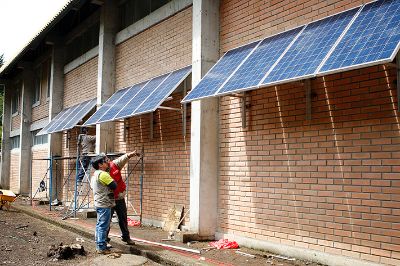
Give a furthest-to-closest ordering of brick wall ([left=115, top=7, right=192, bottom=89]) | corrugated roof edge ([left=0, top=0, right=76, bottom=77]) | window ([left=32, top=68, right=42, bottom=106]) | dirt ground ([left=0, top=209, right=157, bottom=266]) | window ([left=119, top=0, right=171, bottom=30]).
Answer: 1. window ([left=32, top=68, right=42, bottom=106])
2. corrugated roof edge ([left=0, top=0, right=76, bottom=77])
3. window ([left=119, top=0, right=171, bottom=30])
4. brick wall ([left=115, top=7, right=192, bottom=89])
5. dirt ground ([left=0, top=209, right=157, bottom=266])

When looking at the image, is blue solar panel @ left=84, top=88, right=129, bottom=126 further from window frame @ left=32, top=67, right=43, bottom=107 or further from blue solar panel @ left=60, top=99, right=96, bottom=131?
window frame @ left=32, top=67, right=43, bottom=107

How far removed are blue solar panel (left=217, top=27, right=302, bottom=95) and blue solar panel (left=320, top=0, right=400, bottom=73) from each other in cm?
119

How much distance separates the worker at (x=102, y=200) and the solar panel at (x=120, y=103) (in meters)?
2.58

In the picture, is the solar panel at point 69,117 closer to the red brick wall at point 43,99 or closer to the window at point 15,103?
the red brick wall at point 43,99

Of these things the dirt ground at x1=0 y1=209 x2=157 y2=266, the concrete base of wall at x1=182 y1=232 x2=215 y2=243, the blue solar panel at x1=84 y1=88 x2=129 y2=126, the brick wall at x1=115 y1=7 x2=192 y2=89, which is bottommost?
the dirt ground at x1=0 y1=209 x2=157 y2=266

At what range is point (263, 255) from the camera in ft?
22.0

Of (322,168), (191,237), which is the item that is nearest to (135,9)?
(191,237)

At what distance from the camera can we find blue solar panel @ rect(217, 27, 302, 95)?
20.5 ft

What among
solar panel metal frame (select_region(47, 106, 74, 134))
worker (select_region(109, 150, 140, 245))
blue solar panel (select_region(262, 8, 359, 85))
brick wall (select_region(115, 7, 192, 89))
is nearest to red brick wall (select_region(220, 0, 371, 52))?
blue solar panel (select_region(262, 8, 359, 85))

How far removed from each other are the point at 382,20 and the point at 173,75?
518 centimetres

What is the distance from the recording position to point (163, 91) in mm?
8938

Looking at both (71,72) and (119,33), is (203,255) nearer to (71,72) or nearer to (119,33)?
(119,33)

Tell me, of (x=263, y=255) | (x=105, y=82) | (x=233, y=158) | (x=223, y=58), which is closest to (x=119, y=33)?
(x=105, y=82)

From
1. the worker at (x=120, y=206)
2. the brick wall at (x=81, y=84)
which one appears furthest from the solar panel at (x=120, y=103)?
the brick wall at (x=81, y=84)
